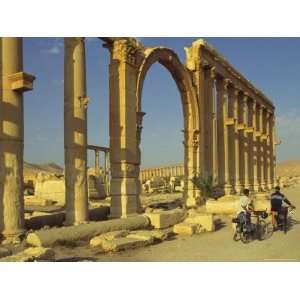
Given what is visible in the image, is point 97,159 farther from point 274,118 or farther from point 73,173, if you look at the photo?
point 274,118

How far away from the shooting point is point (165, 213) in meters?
13.9

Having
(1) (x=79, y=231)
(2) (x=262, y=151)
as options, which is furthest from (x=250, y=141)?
(1) (x=79, y=231)

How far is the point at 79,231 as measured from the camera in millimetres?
10812

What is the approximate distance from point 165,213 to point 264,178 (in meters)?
28.1

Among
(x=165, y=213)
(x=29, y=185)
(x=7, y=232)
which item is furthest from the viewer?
(x=29, y=185)

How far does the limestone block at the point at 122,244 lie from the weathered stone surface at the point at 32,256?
1781 mm

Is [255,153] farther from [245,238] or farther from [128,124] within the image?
[245,238]

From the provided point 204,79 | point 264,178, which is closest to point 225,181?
point 204,79

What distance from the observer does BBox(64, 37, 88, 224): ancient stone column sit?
1264cm

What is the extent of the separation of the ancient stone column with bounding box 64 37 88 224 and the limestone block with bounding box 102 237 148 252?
2.79m

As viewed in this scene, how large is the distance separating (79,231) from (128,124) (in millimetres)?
5955

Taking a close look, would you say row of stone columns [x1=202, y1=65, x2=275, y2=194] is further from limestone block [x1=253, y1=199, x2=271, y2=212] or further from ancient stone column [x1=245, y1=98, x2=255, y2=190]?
limestone block [x1=253, y1=199, x2=271, y2=212]

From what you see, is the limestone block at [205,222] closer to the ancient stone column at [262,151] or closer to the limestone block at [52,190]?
the limestone block at [52,190]

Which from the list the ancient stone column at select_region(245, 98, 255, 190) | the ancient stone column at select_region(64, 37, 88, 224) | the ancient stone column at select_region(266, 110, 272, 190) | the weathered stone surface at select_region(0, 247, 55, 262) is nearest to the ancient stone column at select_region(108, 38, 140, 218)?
the ancient stone column at select_region(64, 37, 88, 224)
